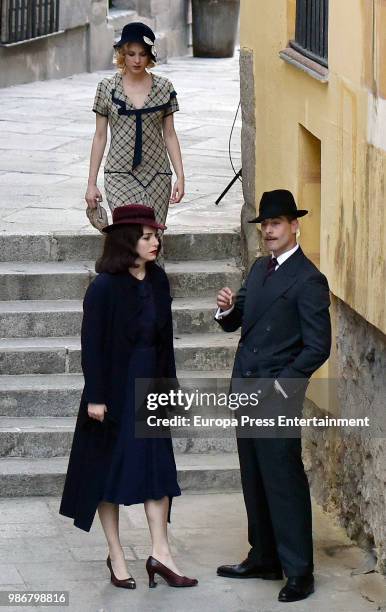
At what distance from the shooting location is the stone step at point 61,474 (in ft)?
29.1

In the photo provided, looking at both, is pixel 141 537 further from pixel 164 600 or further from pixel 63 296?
pixel 63 296

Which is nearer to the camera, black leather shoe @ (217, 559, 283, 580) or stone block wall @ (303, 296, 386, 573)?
black leather shoe @ (217, 559, 283, 580)

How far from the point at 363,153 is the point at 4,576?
2.78 meters

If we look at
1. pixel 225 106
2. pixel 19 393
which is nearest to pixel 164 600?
pixel 19 393

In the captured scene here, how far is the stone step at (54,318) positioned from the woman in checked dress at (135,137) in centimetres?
91

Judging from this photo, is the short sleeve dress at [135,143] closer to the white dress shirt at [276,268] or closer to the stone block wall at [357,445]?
the stone block wall at [357,445]

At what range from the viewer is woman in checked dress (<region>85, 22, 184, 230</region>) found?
922cm

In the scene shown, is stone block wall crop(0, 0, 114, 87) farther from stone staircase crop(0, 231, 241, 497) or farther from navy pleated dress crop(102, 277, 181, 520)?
navy pleated dress crop(102, 277, 181, 520)

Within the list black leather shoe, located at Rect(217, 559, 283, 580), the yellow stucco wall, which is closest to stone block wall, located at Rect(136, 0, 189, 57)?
the yellow stucco wall

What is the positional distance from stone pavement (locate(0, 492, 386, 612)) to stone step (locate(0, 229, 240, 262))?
2.18 m

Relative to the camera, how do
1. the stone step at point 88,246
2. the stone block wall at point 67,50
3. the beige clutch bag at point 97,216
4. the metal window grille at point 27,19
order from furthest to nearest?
the stone block wall at point 67,50
the metal window grille at point 27,19
the stone step at point 88,246
the beige clutch bag at point 97,216

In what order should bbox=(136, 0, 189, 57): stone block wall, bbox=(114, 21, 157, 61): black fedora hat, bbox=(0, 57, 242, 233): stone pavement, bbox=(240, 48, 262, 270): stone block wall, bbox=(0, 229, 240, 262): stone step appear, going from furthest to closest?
1. bbox=(136, 0, 189, 57): stone block wall
2. bbox=(0, 57, 242, 233): stone pavement
3. bbox=(0, 229, 240, 262): stone step
4. bbox=(240, 48, 262, 270): stone block wall
5. bbox=(114, 21, 157, 61): black fedora hat

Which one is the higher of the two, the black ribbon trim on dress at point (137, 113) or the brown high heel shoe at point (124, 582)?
the black ribbon trim on dress at point (137, 113)

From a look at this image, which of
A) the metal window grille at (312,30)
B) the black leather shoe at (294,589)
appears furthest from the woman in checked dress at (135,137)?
the black leather shoe at (294,589)
